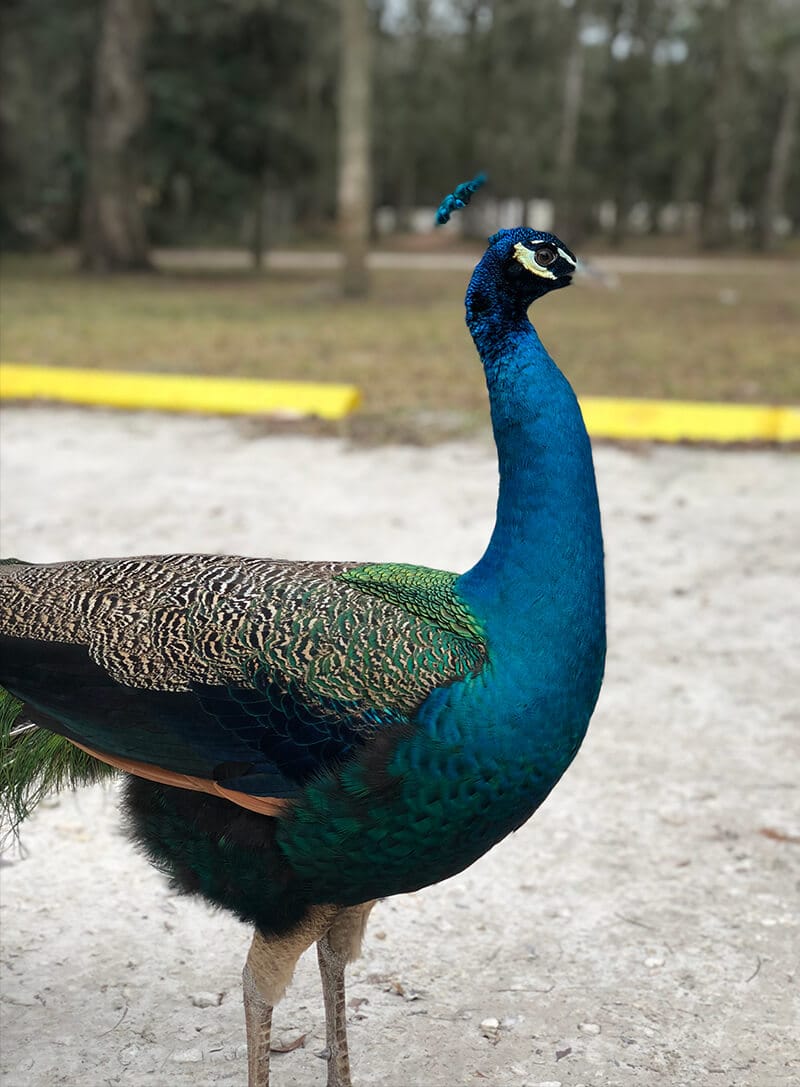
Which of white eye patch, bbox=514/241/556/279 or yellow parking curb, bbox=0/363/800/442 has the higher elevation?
white eye patch, bbox=514/241/556/279

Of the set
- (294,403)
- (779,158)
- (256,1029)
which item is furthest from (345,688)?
(779,158)

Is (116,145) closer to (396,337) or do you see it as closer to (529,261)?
(396,337)

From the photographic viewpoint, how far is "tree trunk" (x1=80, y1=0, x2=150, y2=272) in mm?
17438

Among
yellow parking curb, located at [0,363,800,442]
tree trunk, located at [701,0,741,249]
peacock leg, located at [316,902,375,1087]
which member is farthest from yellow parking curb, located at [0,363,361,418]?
tree trunk, located at [701,0,741,249]

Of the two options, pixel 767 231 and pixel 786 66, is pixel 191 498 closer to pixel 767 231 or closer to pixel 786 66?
pixel 767 231

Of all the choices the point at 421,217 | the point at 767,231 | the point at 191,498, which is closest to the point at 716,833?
the point at 191,498

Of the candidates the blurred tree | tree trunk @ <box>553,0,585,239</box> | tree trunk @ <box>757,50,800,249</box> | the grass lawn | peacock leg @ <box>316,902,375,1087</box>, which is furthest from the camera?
tree trunk @ <box>757,50,800,249</box>

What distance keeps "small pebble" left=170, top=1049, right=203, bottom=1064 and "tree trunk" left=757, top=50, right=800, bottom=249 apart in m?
30.8

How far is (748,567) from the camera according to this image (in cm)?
547

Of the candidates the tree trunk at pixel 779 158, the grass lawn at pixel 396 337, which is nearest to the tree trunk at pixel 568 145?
the tree trunk at pixel 779 158

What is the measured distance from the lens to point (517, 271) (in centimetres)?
221

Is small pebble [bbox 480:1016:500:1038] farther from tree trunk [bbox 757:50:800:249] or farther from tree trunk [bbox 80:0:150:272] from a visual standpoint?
tree trunk [bbox 757:50:800:249]

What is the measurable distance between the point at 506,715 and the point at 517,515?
0.36 m

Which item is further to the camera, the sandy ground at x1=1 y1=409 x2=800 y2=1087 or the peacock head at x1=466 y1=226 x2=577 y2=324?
the sandy ground at x1=1 y1=409 x2=800 y2=1087
